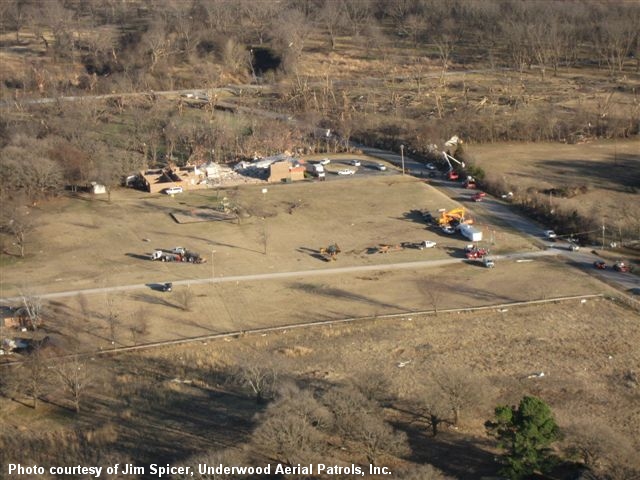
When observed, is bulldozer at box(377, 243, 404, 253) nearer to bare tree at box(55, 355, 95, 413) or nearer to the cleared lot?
the cleared lot

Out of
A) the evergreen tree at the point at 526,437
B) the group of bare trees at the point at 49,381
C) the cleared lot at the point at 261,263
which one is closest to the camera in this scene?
the evergreen tree at the point at 526,437

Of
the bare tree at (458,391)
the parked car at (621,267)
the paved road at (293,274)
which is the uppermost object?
the bare tree at (458,391)

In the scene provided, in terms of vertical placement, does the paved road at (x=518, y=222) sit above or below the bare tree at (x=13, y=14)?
below

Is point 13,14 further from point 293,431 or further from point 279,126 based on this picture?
point 293,431

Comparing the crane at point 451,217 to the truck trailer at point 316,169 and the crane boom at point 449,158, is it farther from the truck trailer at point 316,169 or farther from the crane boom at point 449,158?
the truck trailer at point 316,169

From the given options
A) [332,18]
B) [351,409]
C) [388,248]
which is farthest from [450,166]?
[332,18]

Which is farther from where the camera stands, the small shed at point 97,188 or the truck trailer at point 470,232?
the small shed at point 97,188

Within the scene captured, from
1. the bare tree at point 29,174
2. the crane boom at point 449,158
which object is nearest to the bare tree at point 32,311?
the bare tree at point 29,174
